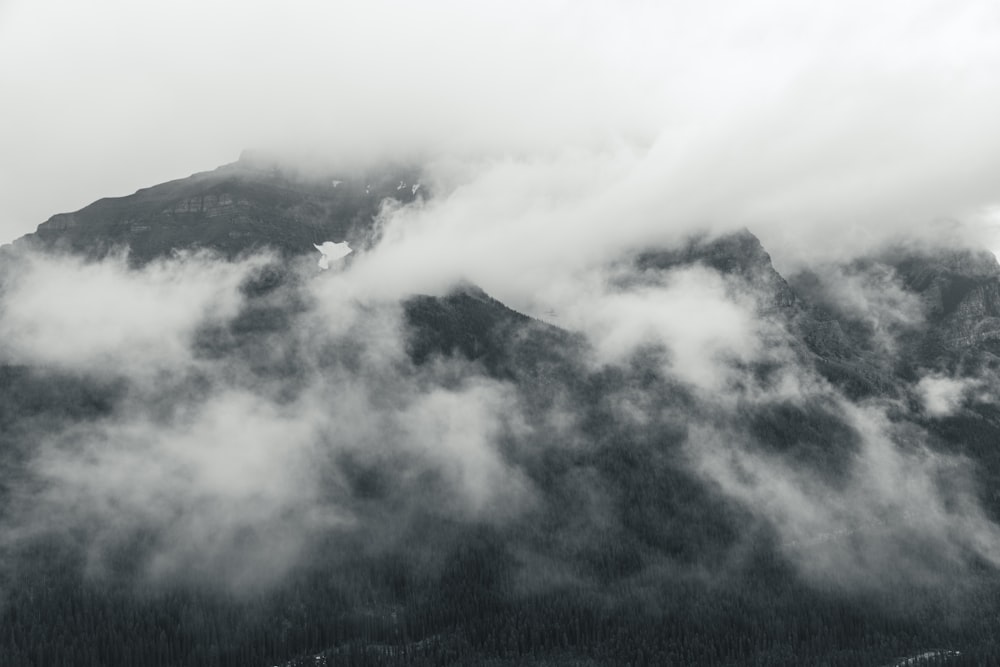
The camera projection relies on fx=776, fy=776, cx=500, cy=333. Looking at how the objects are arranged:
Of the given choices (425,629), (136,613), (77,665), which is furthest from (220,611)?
(425,629)

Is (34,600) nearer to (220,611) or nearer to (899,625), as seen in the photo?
(220,611)

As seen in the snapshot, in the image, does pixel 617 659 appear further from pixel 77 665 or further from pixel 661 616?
pixel 77 665

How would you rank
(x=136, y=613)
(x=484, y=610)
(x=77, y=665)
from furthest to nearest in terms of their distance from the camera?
(x=484, y=610), (x=136, y=613), (x=77, y=665)

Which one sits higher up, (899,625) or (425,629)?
(425,629)

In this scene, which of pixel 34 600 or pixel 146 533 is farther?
pixel 146 533

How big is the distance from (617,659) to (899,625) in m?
77.5

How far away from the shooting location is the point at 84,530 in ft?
637

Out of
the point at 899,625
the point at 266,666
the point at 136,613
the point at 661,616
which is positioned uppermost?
the point at 136,613

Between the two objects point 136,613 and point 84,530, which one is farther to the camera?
point 84,530

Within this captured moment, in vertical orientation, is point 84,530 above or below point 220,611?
above

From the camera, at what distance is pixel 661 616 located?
7047 inches

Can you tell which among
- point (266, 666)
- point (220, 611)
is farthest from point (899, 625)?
point (220, 611)

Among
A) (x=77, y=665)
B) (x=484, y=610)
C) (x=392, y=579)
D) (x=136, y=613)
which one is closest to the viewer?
(x=77, y=665)

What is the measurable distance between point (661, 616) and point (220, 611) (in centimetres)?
9819
